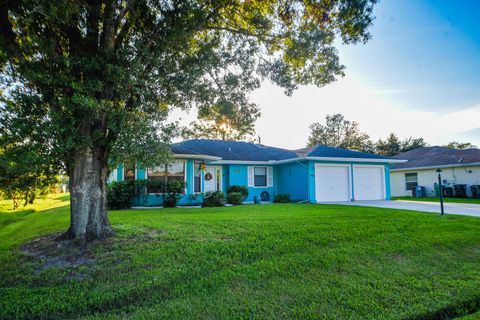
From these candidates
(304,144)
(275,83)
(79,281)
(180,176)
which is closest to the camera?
(79,281)

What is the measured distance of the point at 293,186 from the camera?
16062mm

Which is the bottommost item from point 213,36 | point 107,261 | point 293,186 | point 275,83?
point 107,261

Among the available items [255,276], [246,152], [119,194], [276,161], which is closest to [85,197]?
[255,276]

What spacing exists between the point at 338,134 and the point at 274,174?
99.8 feet

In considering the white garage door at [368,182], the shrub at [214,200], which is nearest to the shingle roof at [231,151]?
the shrub at [214,200]

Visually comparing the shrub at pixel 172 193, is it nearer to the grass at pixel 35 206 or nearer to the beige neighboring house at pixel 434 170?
the grass at pixel 35 206

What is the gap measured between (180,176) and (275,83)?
7.93 metres

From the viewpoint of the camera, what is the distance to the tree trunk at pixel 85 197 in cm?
530

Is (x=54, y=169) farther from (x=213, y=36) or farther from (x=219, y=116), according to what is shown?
(x=213, y=36)

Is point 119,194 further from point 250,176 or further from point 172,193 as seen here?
point 250,176

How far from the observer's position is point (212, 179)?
15.9 meters

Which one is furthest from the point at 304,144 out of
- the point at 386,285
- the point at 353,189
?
the point at 386,285

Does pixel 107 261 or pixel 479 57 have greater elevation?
pixel 479 57

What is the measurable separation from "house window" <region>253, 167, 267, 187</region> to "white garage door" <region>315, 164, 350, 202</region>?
3.41 m
